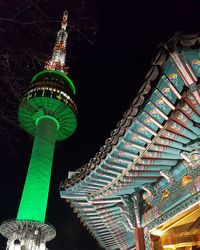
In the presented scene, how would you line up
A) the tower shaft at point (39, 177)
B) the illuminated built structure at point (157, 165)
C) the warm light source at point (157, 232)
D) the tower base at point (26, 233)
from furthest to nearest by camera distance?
the tower shaft at point (39, 177), the tower base at point (26, 233), the warm light source at point (157, 232), the illuminated built structure at point (157, 165)

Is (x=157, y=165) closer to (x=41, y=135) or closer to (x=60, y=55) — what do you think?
(x=41, y=135)

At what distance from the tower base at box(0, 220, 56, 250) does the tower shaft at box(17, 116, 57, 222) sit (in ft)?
2.23

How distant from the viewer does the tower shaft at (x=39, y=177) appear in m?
24.3

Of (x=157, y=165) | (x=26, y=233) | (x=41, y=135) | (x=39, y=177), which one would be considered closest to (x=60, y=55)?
(x=41, y=135)

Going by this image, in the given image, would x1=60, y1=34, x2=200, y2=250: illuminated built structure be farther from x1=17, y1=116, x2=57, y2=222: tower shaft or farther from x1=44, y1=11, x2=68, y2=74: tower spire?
x1=44, y1=11, x2=68, y2=74: tower spire

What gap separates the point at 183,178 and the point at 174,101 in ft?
8.07

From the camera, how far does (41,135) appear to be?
3005cm

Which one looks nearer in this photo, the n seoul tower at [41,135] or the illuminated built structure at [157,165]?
the illuminated built structure at [157,165]

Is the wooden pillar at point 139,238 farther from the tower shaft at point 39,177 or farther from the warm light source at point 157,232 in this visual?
the tower shaft at point 39,177

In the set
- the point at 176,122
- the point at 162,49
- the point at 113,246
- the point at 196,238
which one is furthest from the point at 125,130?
the point at 113,246

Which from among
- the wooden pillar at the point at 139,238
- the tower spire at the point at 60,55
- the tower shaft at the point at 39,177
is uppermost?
the tower spire at the point at 60,55

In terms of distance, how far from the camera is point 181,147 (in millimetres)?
7176

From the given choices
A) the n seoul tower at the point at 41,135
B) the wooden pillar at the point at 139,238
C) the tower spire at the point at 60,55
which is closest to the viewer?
the wooden pillar at the point at 139,238

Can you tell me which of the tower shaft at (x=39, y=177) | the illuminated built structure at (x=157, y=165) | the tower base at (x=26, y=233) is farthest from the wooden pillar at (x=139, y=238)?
the tower shaft at (x=39, y=177)
